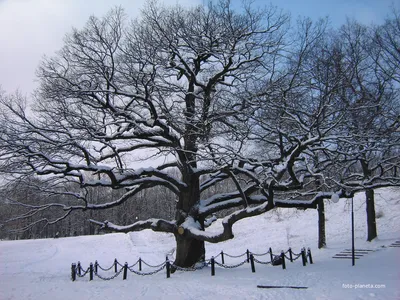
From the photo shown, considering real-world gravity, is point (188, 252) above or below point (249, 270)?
above

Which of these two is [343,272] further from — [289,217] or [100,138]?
[289,217]

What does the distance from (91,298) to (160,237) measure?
32.9m

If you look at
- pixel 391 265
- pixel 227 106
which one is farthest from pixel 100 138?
pixel 391 265

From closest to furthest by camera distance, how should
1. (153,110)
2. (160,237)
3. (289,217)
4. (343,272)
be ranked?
(343,272) < (153,110) < (289,217) < (160,237)

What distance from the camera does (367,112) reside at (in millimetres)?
11578

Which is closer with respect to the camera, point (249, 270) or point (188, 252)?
point (249, 270)

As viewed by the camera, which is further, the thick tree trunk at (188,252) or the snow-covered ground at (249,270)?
the thick tree trunk at (188,252)

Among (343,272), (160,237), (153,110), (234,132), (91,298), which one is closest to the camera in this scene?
(91,298)

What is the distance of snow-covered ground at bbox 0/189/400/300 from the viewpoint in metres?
9.18

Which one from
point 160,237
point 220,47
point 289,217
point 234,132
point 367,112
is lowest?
point 160,237

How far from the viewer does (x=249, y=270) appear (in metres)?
13.8

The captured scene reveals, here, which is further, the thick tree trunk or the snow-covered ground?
the thick tree trunk

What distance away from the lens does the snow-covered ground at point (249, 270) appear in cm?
918

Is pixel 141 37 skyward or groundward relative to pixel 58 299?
skyward
